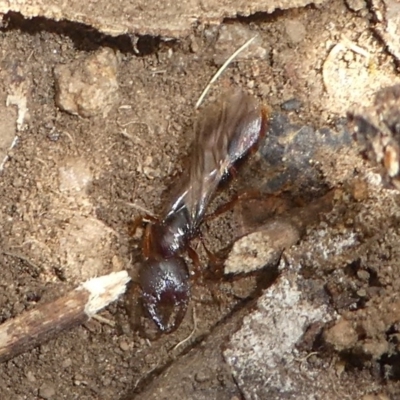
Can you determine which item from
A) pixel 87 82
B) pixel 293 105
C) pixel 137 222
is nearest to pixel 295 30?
pixel 293 105

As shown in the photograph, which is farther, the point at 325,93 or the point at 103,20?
the point at 325,93

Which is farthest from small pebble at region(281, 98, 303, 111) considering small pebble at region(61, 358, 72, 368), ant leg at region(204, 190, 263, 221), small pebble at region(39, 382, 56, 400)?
small pebble at region(39, 382, 56, 400)

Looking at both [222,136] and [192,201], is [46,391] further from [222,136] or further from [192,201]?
[222,136]

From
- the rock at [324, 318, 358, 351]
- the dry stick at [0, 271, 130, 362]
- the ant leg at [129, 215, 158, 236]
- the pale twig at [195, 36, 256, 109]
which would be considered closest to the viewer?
the rock at [324, 318, 358, 351]

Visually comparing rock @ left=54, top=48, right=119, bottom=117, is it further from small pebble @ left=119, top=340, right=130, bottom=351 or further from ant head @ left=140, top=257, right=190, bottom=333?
small pebble @ left=119, top=340, right=130, bottom=351

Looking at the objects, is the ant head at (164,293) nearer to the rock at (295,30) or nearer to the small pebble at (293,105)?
the small pebble at (293,105)

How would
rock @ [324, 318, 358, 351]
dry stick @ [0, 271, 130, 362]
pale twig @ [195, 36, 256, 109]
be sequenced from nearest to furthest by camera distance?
rock @ [324, 318, 358, 351], dry stick @ [0, 271, 130, 362], pale twig @ [195, 36, 256, 109]

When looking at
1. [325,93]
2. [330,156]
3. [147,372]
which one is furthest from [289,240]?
[147,372]

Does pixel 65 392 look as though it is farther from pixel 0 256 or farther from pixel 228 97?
pixel 228 97
